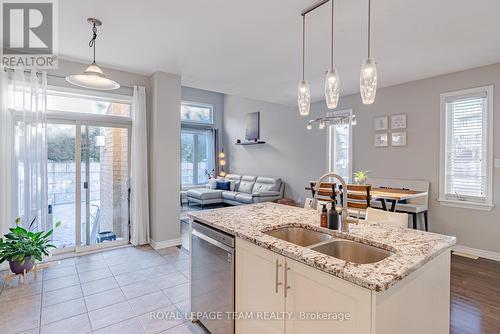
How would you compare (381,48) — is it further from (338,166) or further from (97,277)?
(97,277)

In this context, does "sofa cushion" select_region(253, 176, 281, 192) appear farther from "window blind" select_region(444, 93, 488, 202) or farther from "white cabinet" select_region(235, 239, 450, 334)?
"white cabinet" select_region(235, 239, 450, 334)

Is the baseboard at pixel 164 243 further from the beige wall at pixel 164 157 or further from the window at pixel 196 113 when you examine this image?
the window at pixel 196 113

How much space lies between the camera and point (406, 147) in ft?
14.8

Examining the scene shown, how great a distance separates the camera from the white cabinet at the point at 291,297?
1146mm

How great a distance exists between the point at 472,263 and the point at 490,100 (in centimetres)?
229

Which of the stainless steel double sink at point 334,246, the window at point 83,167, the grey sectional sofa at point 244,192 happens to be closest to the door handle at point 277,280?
the stainless steel double sink at point 334,246

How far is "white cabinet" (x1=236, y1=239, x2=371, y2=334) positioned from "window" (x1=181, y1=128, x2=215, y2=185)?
7.35m

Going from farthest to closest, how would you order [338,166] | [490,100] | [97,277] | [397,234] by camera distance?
[338,166] → [490,100] → [97,277] → [397,234]

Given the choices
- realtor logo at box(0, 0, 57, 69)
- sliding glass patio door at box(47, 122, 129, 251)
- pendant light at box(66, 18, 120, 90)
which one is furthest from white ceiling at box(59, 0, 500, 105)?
sliding glass patio door at box(47, 122, 129, 251)

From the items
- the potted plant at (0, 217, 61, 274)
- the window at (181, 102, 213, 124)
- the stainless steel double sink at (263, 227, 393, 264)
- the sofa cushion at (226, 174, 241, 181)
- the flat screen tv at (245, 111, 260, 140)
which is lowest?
the potted plant at (0, 217, 61, 274)

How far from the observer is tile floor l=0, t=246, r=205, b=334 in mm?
2205

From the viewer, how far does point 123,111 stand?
13.9 ft

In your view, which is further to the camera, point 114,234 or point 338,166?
point 338,166

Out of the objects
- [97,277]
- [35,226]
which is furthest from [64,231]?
[97,277]
